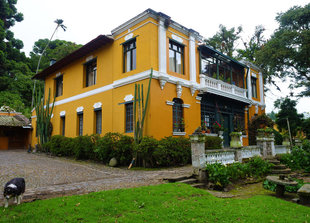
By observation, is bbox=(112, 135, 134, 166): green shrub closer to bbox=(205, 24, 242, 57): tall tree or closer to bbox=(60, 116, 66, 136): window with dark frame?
bbox=(60, 116, 66, 136): window with dark frame

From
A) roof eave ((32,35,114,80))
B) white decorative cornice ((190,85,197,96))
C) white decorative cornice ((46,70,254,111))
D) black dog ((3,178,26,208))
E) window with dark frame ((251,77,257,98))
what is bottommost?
black dog ((3,178,26,208))

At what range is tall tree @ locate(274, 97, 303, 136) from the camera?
68.9ft

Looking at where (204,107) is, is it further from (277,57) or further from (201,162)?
(277,57)

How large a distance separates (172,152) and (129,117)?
316 centimetres

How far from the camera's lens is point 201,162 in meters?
6.80

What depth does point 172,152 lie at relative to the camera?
30.2ft

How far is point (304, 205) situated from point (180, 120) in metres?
6.92

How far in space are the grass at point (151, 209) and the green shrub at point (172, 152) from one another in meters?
3.90

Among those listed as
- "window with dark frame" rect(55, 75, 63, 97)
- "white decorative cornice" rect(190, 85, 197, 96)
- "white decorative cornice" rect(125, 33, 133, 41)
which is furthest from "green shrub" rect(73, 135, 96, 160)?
"window with dark frame" rect(55, 75, 63, 97)

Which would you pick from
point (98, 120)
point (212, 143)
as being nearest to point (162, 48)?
point (212, 143)

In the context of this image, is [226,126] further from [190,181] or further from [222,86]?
[190,181]

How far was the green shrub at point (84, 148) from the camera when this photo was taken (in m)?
11.6

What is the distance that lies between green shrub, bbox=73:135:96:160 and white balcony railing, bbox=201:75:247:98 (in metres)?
6.71

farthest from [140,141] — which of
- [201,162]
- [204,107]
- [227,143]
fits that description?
[227,143]
